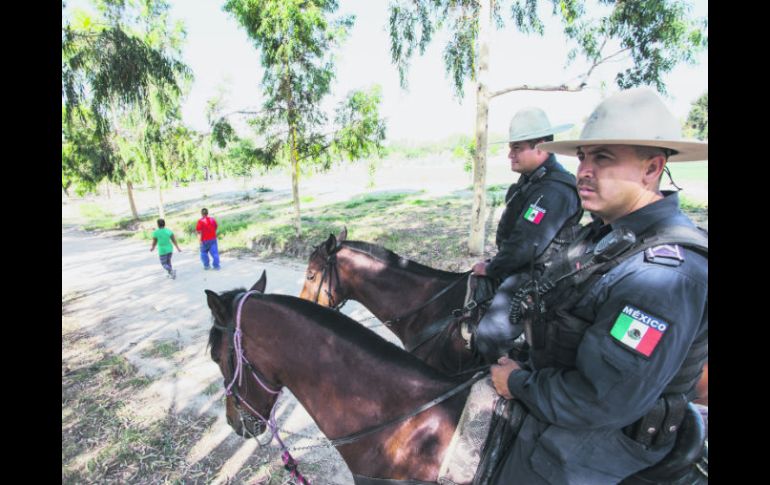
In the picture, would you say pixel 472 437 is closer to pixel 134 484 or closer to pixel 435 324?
pixel 435 324

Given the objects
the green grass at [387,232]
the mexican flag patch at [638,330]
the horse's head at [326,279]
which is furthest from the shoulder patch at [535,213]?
the green grass at [387,232]

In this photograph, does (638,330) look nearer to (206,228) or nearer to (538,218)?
(538,218)

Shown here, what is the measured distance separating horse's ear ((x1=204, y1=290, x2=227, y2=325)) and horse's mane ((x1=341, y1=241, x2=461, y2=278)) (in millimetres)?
1903

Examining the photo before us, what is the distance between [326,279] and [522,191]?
2.12m

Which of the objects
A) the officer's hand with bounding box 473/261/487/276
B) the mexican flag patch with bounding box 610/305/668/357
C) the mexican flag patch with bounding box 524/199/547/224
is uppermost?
the mexican flag patch with bounding box 524/199/547/224

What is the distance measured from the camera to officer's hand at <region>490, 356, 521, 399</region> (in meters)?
1.62

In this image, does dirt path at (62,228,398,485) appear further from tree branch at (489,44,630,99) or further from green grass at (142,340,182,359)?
tree branch at (489,44,630,99)

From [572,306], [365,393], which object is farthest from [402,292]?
[572,306]

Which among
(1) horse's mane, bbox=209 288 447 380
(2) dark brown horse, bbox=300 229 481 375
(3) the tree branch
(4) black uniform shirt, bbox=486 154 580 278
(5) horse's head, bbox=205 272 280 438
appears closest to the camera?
(1) horse's mane, bbox=209 288 447 380

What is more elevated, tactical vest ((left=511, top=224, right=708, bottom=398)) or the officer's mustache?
the officer's mustache

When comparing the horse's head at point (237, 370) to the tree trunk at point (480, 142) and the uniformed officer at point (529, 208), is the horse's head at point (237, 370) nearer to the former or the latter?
the uniformed officer at point (529, 208)

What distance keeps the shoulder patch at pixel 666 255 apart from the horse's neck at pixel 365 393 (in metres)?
1.09

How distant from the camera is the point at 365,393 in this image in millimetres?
1935

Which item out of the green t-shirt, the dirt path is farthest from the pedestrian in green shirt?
the dirt path
